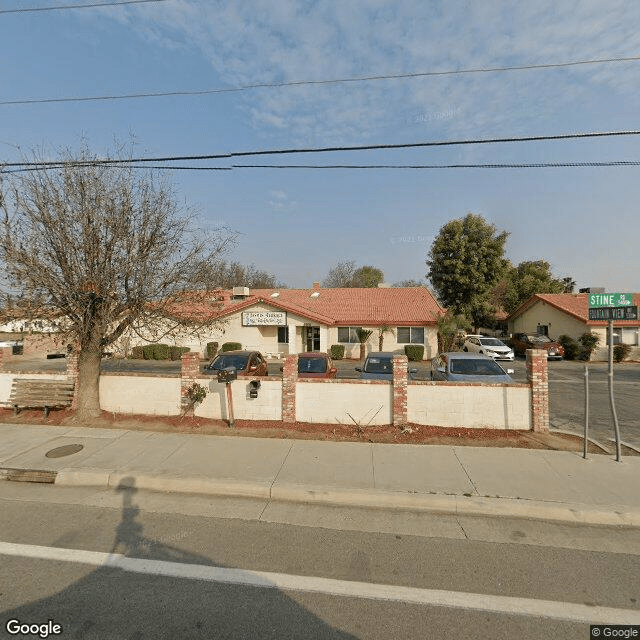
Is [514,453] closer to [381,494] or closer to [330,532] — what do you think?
[381,494]

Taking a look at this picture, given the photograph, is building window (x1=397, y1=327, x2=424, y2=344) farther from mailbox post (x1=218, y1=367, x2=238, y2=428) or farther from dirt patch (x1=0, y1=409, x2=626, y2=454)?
mailbox post (x1=218, y1=367, x2=238, y2=428)

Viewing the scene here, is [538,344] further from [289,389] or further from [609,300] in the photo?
[289,389]

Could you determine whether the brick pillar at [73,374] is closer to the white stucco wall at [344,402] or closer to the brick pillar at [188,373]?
the brick pillar at [188,373]

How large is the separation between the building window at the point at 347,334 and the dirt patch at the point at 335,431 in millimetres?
15050

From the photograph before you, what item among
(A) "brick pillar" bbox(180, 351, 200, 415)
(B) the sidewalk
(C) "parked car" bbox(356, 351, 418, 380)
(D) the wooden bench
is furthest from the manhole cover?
(C) "parked car" bbox(356, 351, 418, 380)

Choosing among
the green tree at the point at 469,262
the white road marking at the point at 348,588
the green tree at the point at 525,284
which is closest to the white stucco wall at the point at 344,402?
the white road marking at the point at 348,588

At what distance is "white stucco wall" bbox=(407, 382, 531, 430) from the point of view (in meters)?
7.37

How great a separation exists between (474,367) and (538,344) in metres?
16.8

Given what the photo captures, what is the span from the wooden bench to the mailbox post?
4.09 metres

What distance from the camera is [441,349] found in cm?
2234

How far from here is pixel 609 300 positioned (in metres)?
6.12

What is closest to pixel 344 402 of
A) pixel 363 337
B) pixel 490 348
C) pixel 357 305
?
pixel 363 337

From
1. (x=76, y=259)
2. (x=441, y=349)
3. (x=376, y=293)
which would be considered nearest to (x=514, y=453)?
(x=76, y=259)

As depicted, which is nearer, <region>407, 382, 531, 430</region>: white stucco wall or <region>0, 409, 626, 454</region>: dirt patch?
<region>0, 409, 626, 454</region>: dirt patch
